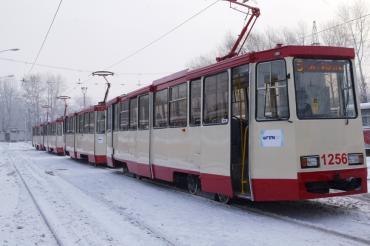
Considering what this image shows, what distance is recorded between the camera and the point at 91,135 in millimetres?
23594

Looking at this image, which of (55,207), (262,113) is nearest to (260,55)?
(262,113)

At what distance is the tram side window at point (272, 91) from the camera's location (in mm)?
8398

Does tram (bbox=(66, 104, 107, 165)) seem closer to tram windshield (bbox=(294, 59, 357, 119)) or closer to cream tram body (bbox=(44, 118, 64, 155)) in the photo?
cream tram body (bbox=(44, 118, 64, 155))

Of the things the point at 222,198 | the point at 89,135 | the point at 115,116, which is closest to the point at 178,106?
the point at 222,198

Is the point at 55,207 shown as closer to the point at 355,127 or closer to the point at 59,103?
the point at 355,127

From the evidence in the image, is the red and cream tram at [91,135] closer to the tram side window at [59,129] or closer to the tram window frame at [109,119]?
the tram window frame at [109,119]

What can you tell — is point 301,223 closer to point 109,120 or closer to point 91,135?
point 109,120

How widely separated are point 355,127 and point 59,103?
321ft

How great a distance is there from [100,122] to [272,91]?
14.4 meters

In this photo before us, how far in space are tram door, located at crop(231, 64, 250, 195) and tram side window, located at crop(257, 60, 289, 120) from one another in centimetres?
42

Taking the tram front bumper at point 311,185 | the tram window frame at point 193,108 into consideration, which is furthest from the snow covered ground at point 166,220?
the tram window frame at point 193,108

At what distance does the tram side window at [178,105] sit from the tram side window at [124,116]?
14.7ft

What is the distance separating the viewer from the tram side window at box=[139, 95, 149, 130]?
1424 cm

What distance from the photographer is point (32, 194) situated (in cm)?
1251
